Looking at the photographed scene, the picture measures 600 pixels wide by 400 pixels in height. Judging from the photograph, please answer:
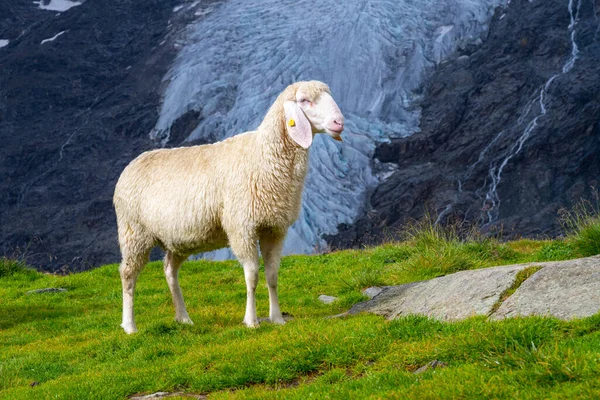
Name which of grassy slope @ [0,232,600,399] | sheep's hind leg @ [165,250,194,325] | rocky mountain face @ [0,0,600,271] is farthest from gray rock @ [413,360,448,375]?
rocky mountain face @ [0,0,600,271]

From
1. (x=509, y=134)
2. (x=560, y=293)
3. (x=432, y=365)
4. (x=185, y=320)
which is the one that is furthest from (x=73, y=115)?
(x=432, y=365)

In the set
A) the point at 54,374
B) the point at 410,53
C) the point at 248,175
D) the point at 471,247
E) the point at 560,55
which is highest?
the point at 248,175

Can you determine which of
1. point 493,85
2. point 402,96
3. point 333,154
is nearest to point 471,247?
point 333,154

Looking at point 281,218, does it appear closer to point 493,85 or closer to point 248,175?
point 248,175

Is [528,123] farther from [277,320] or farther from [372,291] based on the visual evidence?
[277,320]

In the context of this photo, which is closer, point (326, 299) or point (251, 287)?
point (251, 287)

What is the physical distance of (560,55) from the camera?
4719cm

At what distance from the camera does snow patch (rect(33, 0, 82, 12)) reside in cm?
6486

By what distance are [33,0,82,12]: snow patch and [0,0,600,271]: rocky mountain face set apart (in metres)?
7.68

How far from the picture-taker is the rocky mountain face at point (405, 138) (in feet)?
136

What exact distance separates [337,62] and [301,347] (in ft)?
126

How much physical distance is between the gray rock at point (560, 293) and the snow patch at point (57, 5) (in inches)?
2476

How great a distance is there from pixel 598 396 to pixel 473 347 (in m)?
1.47

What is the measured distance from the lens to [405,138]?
143 ft
